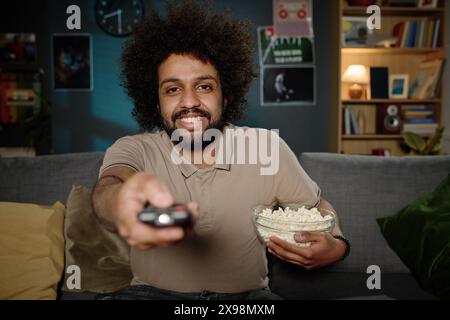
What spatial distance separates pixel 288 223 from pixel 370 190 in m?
0.76

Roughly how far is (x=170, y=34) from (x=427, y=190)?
3.60ft

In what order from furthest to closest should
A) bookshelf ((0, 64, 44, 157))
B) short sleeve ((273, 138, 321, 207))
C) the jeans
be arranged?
bookshelf ((0, 64, 44, 157)) < short sleeve ((273, 138, 321, 207)) < the jeans

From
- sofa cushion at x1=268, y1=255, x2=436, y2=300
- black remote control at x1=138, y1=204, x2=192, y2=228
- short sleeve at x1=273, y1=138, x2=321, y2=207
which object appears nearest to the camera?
black remote control at x1=138, y1=204, x2=192, y2=228

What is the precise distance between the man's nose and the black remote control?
78 centimetres

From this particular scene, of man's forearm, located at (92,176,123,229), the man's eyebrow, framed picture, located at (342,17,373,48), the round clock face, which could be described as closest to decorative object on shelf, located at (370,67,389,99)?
framed picture, located at (342,17,373,48)

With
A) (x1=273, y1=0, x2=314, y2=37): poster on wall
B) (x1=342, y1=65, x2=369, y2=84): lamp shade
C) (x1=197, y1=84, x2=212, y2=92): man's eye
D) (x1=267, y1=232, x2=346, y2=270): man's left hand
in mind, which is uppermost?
(x1=273, y1=0, x2=314, y2=37): poster on wall

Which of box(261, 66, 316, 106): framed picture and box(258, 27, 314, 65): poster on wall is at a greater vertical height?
box(258, 27, 314, 65): poster on wall

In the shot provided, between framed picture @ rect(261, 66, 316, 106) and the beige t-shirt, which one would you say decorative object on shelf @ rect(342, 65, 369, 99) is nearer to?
framed picture @ rect(261, 66, 316, 106)

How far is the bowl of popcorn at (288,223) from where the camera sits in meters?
0.95

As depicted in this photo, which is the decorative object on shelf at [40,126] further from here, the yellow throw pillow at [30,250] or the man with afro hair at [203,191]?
the man with afro hair at [203,191]

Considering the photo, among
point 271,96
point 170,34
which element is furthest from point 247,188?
point 271,96

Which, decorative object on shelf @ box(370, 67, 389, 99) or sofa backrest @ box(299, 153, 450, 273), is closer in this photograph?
sofa backrest @ box(299, 153, 450, 273)

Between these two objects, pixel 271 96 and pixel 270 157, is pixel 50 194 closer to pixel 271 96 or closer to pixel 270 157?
pixel 270 157

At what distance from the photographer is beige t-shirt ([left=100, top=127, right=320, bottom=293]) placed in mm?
1124
